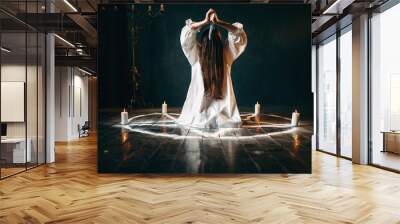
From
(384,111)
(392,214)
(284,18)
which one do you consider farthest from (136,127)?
(384,111)

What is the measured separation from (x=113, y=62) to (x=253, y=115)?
2.56 metres

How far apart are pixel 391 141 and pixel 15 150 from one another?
7.01 m

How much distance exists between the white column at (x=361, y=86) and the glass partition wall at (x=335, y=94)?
1.84 feet

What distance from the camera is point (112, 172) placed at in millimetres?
6395

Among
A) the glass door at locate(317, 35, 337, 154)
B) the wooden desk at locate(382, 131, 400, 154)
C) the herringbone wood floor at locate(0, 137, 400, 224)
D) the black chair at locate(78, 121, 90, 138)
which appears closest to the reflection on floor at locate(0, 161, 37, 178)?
the herringbone wood floor at locate(0, 137, 400, 224)

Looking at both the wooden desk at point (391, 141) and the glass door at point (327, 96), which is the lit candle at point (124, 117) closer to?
the wooden desk at point (391, 141)

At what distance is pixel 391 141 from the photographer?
6.92m

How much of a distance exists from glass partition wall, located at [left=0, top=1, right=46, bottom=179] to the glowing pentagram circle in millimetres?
2175

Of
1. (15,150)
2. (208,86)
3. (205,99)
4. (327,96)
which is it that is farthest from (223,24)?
(327,96)

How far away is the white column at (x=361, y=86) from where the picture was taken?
762 centimetres

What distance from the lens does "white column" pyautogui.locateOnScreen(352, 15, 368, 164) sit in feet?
25.0

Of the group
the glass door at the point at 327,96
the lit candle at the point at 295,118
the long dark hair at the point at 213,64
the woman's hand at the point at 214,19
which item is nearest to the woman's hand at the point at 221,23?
the woman's hand at the point at 214,19

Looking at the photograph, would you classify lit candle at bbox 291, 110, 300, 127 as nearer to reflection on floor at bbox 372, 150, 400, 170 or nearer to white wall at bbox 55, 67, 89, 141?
reflection on floor at bbox 372, 150, 400, 170

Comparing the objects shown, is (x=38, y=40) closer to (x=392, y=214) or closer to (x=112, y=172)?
(x=112, y=172)
